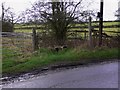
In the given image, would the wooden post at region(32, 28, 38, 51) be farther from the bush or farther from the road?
the bush

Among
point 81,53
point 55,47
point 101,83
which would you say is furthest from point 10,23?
point 101,83

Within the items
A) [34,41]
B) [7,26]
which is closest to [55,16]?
[34,41]

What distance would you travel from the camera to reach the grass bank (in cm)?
1157

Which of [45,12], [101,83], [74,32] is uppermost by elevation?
[45,12]

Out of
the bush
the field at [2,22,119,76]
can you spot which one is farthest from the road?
the bush

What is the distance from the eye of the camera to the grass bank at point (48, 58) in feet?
38.0

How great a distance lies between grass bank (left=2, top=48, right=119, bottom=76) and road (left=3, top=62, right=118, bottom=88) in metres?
1.43

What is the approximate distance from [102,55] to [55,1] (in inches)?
213

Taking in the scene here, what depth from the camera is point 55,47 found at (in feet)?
53.0

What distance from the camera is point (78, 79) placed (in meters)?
9.70

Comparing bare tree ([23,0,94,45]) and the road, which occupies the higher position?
bare tree ([23,0,94,45])

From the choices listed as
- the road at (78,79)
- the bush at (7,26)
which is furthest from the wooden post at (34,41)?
the bush at (7,26)

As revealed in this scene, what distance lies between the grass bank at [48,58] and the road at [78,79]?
1.43m

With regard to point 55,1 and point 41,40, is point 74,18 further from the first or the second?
point 41,40
